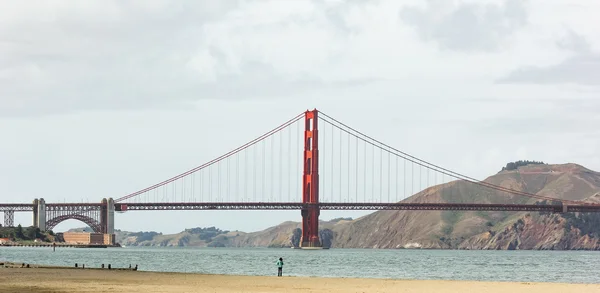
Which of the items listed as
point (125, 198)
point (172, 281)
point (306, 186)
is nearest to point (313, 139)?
point (306, 186)

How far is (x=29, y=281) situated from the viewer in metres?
45.2

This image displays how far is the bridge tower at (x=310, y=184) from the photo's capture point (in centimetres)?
15625

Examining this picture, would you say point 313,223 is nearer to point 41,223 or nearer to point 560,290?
point 41,223

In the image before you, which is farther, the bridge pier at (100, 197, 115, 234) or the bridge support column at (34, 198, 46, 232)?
the bridge support column at (34, 198, 46, 232)

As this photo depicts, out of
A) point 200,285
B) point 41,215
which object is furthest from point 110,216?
point 200,285

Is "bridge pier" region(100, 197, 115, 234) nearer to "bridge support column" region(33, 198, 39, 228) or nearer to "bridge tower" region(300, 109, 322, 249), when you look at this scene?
"bridge support column" region(33, 198, 39, 228)

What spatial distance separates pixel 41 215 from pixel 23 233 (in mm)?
5947

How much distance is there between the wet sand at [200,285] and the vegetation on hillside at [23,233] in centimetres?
12920

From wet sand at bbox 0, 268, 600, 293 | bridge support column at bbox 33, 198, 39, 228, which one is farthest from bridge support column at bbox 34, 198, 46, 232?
wet sand at bbox 0, 268, 600, 293

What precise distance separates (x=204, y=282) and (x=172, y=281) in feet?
4.98

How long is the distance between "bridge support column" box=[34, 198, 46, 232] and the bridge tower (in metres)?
46.5

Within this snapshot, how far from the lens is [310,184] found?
15738 cm

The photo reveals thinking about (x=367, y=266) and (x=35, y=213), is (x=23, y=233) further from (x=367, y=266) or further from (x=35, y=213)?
(x=367, y=266)

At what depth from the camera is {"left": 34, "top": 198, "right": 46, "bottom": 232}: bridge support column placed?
181 meters
